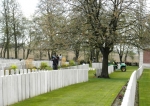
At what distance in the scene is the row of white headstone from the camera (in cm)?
1095

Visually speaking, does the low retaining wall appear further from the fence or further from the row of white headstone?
the fence

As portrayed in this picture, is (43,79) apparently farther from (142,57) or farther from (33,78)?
(142,57)

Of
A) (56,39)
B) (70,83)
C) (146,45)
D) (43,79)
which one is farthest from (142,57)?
(43,79)

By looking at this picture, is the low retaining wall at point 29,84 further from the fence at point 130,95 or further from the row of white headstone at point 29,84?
the fence at point 130,95

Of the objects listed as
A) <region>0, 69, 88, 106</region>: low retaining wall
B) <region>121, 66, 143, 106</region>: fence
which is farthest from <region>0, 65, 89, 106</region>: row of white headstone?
<region>121, 66, 143, 106</region>: fence

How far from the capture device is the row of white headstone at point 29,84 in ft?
35.9

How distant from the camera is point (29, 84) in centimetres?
1327

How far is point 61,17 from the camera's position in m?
29.6

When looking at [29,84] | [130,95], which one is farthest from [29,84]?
[130,95]

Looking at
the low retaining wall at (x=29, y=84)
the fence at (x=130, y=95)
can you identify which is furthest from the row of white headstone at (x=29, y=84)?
the fence at (x=130, y=95)

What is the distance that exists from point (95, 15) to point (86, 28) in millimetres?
1420

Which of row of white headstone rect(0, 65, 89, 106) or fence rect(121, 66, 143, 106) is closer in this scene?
fence rect(121, 66, 143, 106)

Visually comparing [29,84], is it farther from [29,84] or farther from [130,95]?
[130,95]

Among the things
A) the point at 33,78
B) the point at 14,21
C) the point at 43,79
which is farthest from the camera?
the point at 14,21
